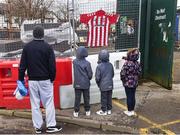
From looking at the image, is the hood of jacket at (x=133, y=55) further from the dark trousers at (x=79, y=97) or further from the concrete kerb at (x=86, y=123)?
the concrete kerb at (x=86, y=123)

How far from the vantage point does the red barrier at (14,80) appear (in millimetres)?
7393

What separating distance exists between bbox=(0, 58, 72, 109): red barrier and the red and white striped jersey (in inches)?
29.2

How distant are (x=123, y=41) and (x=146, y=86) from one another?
5.97 feet

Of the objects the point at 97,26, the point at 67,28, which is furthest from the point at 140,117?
the point at 67,28

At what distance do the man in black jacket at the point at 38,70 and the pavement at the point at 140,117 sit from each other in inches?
28.3

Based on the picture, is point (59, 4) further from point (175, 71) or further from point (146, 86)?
point (175, 71)

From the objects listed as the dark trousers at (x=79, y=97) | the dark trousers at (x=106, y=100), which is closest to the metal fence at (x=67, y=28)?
the dark trousers at (x=79, y=97)

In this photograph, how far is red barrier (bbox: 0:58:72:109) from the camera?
7.39 m

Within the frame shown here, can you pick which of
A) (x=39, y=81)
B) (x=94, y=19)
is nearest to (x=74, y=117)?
(x=39, y=81)

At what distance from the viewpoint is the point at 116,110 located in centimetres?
745

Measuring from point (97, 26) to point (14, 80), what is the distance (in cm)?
216

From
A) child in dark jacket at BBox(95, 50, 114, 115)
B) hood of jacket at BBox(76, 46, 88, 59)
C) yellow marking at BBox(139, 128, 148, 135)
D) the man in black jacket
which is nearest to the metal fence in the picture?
hood of jacket at BBox(76, 46, 88, 59)

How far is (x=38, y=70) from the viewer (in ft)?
19.9

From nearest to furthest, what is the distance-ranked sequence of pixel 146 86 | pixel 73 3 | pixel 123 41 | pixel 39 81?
pixel 39 81
pixel 73 3
pixel 123 41
pixel 146 86
